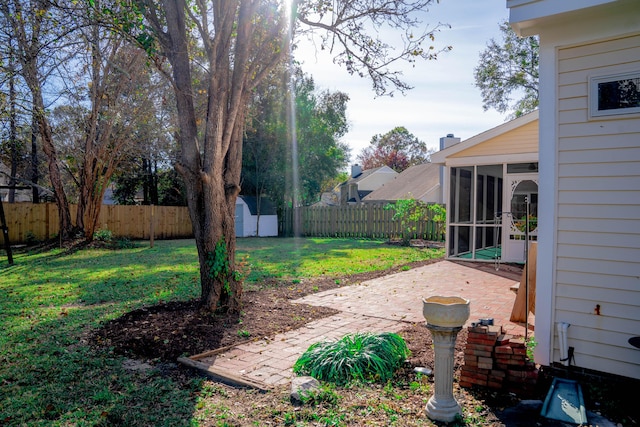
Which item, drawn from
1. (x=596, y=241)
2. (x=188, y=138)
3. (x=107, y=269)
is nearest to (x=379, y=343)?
(x=596, y=241)

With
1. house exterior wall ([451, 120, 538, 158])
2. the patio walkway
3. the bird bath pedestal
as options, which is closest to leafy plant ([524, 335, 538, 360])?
the patio walkway

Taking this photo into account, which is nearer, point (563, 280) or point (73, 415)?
point (73, 415)

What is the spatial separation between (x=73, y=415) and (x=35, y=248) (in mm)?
13600

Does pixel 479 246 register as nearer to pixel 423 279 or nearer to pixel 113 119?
pixel 423 279

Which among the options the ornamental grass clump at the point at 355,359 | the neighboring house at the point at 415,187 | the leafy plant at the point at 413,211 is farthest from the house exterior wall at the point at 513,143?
the neighboring house at the point at 415,187

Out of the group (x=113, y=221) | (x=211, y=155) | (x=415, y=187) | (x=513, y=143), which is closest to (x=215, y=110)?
(x=211, y=155)

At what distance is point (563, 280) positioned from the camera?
12.1ft

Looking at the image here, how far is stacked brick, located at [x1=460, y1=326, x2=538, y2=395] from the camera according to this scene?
3367 mm

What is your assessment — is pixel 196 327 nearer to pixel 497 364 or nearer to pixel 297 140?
pixel 497 364

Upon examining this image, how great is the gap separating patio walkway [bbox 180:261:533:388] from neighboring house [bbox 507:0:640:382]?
4.23ft

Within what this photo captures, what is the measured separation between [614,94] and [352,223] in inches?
695

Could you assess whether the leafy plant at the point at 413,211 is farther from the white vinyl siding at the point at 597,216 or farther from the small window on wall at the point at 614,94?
the small window on wall at the point at 614,94

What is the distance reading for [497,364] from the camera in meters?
3.40

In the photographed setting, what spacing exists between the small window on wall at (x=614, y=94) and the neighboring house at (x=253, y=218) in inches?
775
